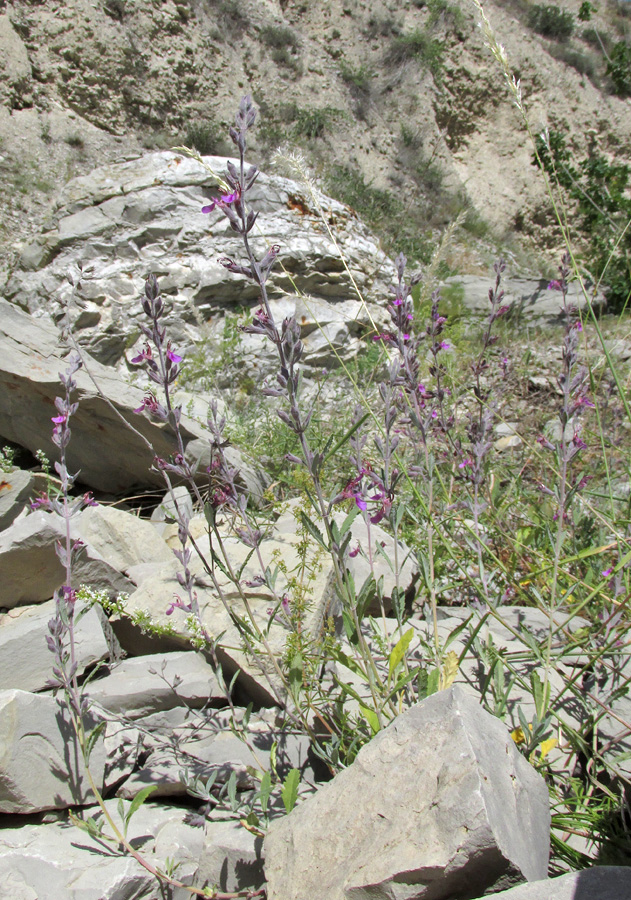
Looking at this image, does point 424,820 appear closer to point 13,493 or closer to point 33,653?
point 33,653

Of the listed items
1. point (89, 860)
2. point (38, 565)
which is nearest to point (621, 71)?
point (38, 565)

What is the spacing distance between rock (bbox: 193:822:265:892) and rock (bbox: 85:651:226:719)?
51cm

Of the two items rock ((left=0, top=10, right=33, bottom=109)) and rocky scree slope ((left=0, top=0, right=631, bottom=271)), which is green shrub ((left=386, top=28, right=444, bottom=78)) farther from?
rock ((left=0, top=10, right=33, bottom=109))

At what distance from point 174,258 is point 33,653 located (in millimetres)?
5207

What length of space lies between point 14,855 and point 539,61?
864 inches

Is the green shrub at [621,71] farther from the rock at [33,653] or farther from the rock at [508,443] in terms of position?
the rock at [33,653]

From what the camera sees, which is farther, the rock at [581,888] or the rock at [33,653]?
the rock at [33,653]

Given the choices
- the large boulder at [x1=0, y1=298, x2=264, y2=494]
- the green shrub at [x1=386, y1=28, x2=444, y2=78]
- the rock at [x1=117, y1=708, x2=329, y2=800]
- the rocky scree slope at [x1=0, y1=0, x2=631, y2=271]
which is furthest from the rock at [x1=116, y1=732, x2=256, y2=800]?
the green shrub at [x1=386, y1=28, x2=444, y2=78]

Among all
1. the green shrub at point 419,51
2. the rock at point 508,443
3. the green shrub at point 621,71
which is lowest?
the rock at point 508,443

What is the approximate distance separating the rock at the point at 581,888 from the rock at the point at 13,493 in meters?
3.03

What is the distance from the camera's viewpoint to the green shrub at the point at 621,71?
1567 cm

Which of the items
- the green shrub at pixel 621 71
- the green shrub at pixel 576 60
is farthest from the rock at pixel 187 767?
the green shrub at pixel 576 60

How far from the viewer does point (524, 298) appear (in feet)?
31.3

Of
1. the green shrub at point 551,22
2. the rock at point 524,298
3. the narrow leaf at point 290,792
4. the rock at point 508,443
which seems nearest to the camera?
the narrow leaf at point 290,792
